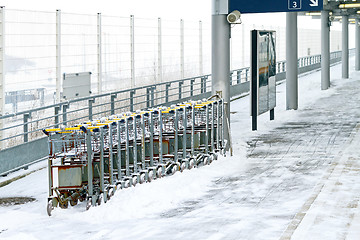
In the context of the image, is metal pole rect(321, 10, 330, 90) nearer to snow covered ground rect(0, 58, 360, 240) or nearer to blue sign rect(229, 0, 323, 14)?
blue sign rect(229, 0, 323, 14)

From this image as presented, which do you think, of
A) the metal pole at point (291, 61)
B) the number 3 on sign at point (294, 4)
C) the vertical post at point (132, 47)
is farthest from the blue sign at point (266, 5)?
the metal pole at point (291, 61)

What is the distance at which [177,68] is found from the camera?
26531 mm

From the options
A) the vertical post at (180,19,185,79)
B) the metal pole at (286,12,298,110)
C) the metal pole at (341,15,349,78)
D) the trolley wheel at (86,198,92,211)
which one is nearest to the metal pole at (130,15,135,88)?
the vertical post at (180,19,185,79)

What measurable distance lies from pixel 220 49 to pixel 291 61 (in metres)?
10.00

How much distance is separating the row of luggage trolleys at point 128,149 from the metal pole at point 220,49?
128 centimetres

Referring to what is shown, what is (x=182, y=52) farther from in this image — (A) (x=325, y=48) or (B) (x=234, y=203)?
(B) (x=234, y=203)

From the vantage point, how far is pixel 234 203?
36.1 feet

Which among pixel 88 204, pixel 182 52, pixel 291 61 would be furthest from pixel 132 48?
pixel 88 204

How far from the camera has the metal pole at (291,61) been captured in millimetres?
25562

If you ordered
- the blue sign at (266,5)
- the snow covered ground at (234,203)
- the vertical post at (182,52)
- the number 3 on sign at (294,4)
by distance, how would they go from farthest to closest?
1. the vertical post at (182,52)
2. the number 3 on sign at (294,4)
3. the blue sign at (266,5)
4. the snow covered ground at (234,203)

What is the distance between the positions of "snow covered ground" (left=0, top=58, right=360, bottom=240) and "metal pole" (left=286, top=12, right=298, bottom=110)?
828 cm

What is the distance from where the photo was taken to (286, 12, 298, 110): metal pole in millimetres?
25562

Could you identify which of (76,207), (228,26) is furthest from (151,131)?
(228,26)

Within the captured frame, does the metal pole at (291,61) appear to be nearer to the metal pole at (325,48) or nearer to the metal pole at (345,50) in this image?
the metal pole at (325,48)
